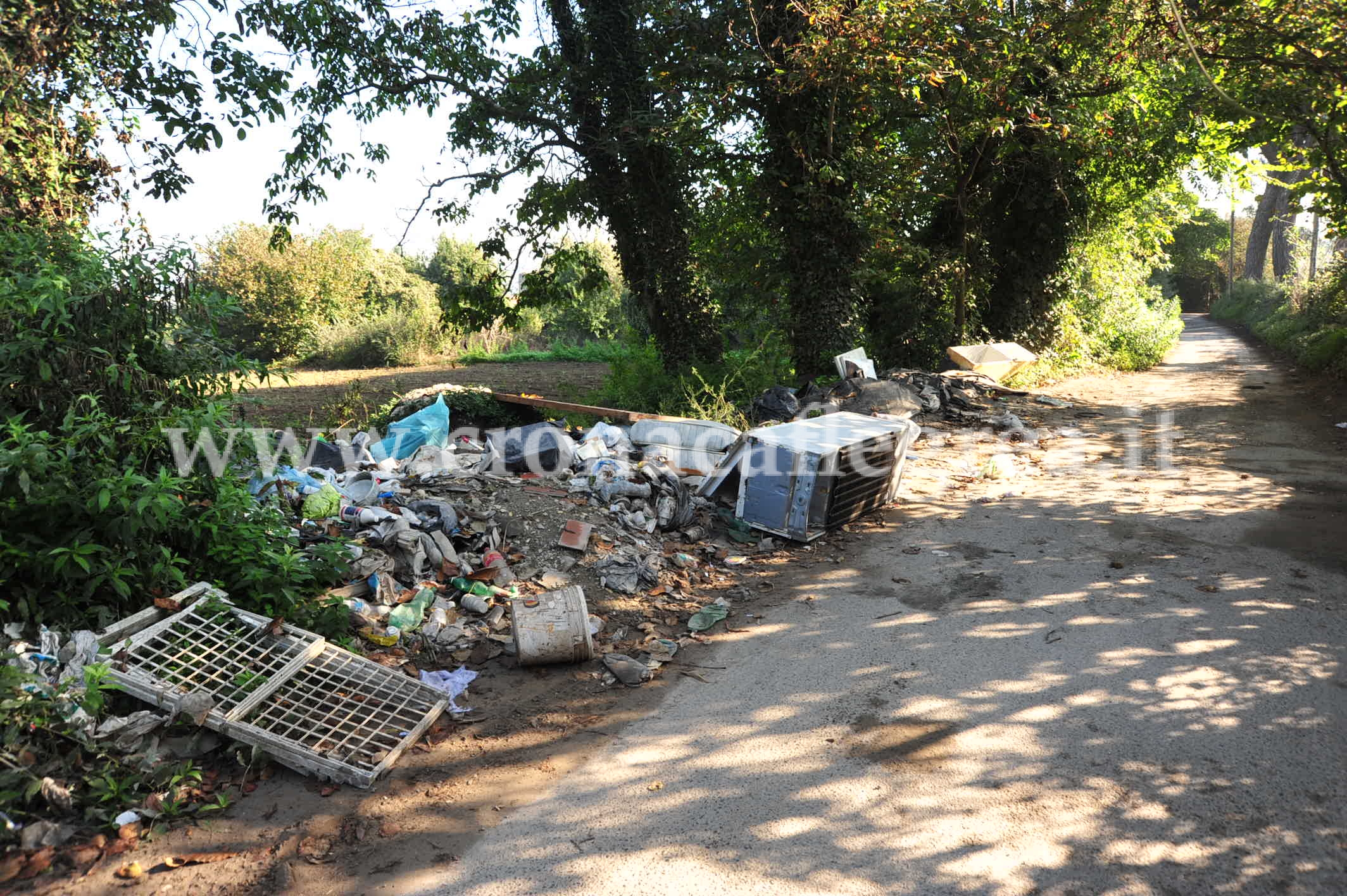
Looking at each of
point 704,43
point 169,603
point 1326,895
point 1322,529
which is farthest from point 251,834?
point 704,43

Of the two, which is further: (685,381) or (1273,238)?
(1273,238)

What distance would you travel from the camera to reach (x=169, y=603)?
3.49 metres

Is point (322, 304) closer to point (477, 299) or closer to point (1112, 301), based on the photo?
point (477, 299)

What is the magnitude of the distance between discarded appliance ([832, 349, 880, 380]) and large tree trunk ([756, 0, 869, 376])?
933 millimetres

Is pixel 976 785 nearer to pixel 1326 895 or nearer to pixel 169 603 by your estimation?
pixel 1326 895

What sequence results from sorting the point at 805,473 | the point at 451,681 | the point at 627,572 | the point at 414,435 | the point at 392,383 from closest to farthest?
the point at 451,681, the point at 627,572, the point at 805,473, the point at 414,435, the point at 392,383

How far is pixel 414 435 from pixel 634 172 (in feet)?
17.9

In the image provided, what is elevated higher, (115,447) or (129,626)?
(115,447)

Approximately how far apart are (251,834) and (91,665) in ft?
2.87

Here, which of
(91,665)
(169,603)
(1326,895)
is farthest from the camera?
(169,603)

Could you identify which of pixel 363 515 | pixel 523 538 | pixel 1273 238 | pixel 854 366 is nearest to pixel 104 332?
pixel 363 515

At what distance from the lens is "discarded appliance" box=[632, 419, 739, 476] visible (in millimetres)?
6784

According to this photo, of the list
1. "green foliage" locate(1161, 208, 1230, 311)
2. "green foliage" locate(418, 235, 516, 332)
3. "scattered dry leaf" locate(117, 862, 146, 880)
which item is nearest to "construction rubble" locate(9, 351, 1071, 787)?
"scattered dry leaf" locate(117, 862, 146, 880)

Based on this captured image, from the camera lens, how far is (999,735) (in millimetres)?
3254
